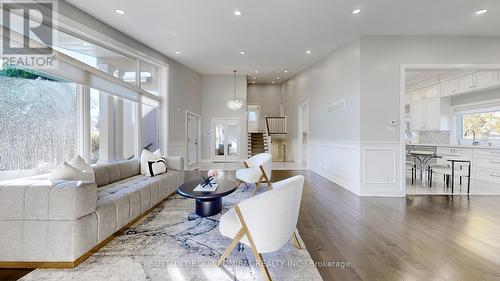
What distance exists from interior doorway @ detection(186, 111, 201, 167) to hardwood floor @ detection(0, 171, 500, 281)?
5183 millimetres

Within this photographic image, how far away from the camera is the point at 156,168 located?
388cm

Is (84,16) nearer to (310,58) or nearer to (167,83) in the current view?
(167,83)

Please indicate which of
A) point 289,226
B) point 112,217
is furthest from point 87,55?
point 289,226

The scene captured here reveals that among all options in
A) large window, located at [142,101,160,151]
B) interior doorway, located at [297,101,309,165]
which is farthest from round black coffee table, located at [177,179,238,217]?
interior doorway, located at [297,101,309,165]

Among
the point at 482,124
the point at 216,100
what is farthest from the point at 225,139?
the point at 482,124

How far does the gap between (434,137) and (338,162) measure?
452 centimetres

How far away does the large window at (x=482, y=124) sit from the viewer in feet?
19.4

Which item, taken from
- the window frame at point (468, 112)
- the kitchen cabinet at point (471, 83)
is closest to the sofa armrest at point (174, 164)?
the kitchen cabinet at point (471, 83)

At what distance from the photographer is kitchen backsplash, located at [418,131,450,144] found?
697 centimetres

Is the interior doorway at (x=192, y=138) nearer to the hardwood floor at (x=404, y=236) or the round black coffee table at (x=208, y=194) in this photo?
the round black coffee table at (x=208, y=194)

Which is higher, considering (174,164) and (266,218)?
(174,164)

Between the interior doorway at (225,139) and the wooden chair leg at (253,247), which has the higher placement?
the interior doorway at (225,139)

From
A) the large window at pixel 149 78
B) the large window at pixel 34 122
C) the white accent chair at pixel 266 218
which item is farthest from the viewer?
the large window at pixel 149 78

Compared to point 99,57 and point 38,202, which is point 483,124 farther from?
point 99,57
